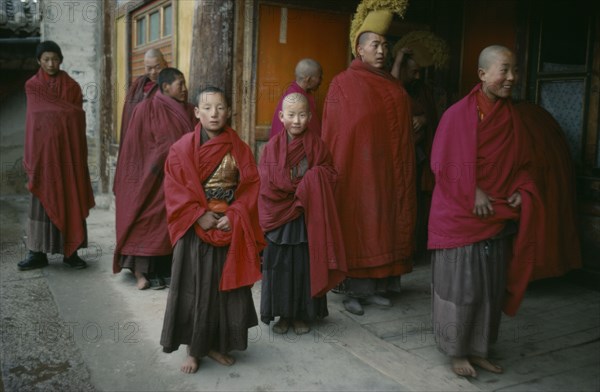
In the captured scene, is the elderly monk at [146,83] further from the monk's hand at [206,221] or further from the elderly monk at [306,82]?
the monk's hand at [206,221]

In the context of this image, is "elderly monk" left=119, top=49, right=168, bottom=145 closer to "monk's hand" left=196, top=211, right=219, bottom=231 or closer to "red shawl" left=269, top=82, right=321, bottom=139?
"red shawl" left=269, top=82, right=321, bottom=139

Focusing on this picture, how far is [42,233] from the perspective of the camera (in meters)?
5.35

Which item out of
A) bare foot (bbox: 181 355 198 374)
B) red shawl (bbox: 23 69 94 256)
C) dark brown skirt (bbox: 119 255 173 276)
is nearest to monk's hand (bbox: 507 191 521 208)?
bare foot (bbox: 181 355 198 374)

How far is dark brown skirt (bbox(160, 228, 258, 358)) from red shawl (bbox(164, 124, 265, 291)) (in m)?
0.08

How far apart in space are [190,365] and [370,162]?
1.94 m

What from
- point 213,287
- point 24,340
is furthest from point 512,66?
point 24,340

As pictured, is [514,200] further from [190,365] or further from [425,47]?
[425,47]

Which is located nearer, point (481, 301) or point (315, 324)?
point (481, 301)

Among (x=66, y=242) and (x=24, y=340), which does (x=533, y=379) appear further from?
(x=66, y=242)

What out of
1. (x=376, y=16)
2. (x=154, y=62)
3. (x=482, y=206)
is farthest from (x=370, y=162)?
(x=154, y=62)

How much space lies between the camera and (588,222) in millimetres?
5152

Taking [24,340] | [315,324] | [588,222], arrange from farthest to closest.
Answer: [588,222] → [315,324] → [24,340]

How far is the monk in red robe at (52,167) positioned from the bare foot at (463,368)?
3.66 metres

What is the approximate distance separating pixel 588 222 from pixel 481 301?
2449 mm
